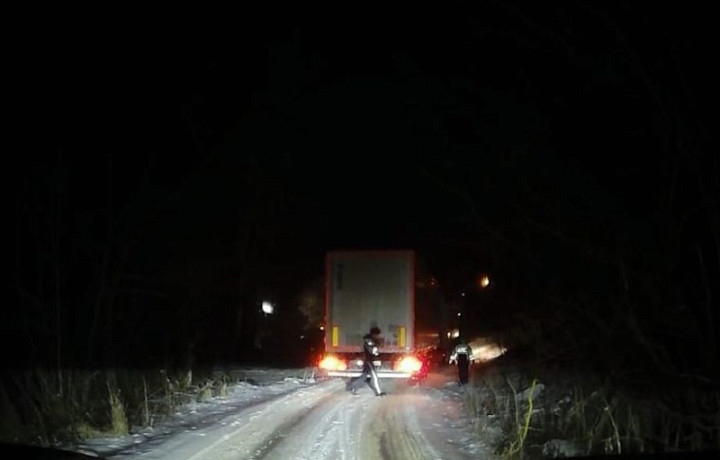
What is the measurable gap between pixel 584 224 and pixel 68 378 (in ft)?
31.9

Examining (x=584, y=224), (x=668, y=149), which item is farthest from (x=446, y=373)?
(x=668, y=149)

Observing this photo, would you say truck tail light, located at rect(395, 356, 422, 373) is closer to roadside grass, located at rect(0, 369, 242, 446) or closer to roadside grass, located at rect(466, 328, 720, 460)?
roadside grass, located at rect(0, 369, 242, 446)

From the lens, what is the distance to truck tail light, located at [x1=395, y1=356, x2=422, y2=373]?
21.8m

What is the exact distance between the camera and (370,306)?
2261 cm

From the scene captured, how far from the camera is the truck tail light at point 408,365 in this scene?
71.6 ft

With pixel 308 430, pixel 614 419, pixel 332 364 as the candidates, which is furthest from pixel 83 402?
pixel 614 419

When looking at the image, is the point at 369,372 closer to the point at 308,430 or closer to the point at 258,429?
the point at 308,430

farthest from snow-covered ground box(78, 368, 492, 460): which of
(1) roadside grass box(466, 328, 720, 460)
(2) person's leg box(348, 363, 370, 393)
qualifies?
(1) roadside grass box(466, 328, 720, 460)

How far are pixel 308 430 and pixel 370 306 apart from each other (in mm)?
9196

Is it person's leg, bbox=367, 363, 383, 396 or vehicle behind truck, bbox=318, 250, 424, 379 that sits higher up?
vehicle behind truck, bbox=318, 250, 424, 379

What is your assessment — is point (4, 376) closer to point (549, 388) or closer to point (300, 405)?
point (300, 405)

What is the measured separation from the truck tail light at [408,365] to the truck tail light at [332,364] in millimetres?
1451

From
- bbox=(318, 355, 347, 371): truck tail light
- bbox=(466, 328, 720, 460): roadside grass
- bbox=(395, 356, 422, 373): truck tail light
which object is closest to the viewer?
bbox=(466, 328, 720, 460): roadside grass

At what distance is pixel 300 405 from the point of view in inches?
687
